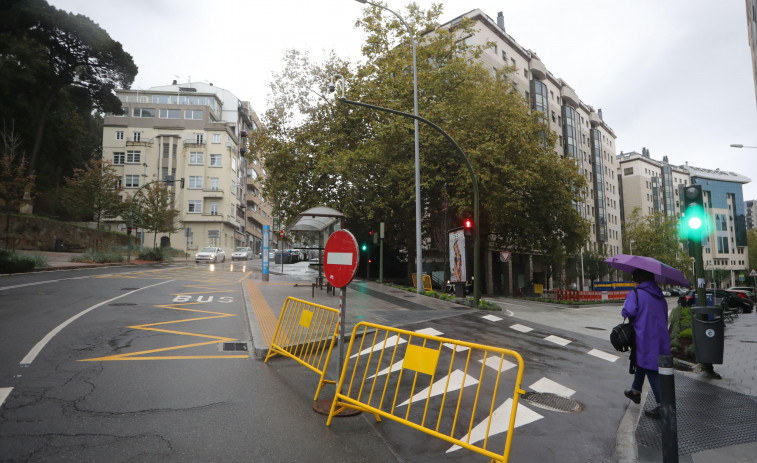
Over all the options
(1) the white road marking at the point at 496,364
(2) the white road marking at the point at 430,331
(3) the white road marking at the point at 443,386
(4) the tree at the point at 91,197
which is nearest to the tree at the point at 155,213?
(4) the tree at the point at 91,197

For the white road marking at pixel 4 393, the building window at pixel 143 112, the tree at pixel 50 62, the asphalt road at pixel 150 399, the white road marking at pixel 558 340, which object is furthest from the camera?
the building window at pixel 143 112

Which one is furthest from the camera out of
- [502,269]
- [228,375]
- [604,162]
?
[604,162]

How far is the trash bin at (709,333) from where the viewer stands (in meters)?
7.03

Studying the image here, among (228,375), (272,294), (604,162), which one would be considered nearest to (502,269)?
(272,294)

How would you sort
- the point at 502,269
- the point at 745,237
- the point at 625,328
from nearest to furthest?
the point at 625,328, the point at 502,269, the point at 745,237

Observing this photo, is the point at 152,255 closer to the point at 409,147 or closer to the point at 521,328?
the point at 409,147

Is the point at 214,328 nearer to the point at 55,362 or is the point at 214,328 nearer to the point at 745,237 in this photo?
the point at 55,362

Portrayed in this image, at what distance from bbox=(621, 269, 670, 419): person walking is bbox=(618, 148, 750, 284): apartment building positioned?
340ft

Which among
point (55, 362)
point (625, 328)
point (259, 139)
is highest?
point (259, 139)

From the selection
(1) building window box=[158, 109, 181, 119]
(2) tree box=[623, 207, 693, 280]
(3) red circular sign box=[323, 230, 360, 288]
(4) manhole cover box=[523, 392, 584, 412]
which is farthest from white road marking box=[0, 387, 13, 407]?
(2) tree box=[623, 207, 693, 280]

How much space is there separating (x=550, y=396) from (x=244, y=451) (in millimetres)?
4012

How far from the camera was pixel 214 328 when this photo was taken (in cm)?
934

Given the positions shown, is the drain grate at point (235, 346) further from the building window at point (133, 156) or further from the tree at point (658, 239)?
the tree at point (658, 239)

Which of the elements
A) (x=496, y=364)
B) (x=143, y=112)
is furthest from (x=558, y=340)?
(x=143, y=112)
